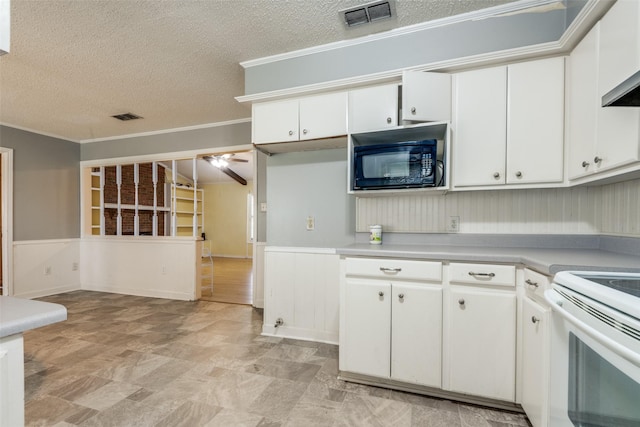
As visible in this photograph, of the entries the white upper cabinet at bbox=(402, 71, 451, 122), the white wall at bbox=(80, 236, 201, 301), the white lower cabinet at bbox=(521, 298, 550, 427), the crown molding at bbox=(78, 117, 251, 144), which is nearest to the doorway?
the crown molding at bbox=(78, 117, 251, 144)

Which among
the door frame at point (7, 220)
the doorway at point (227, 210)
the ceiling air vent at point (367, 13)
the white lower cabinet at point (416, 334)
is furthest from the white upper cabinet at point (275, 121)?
the doorway at point (227, 210)

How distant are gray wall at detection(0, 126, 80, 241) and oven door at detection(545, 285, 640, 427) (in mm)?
5947

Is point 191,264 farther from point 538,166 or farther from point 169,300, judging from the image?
point 538,166

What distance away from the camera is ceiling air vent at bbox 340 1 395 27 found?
1.90 metres

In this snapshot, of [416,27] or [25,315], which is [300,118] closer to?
[416,27]

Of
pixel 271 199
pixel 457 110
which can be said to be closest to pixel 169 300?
pixel 271 199

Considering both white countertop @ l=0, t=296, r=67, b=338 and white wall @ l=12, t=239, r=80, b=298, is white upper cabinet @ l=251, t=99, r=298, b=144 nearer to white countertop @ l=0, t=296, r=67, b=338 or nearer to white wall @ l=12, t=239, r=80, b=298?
white countertop @ l=0, t=296, r=67, b=338

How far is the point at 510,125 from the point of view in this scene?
6.48 ft

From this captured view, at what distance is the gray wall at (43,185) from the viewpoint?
13.7ft

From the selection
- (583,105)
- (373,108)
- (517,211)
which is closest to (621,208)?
(517,211)

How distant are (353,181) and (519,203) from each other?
1.21 meters

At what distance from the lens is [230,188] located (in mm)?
9867

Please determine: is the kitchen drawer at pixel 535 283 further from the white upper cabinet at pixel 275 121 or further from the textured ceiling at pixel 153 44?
the white upper cabinet at pixel 275 121

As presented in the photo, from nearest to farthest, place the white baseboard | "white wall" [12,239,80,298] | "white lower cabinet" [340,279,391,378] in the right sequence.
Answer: "white lower cabinet" [340,279,391,378], the white baseboard, "white wall" [12,239,80,298]
